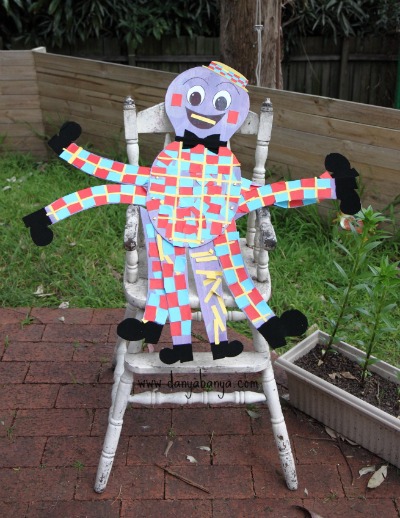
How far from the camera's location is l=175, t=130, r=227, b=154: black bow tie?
226 cm

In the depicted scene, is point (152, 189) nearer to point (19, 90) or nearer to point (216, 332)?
point (216, 332)

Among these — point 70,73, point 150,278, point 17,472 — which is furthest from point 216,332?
point 70,73

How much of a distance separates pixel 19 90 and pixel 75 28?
1.36m

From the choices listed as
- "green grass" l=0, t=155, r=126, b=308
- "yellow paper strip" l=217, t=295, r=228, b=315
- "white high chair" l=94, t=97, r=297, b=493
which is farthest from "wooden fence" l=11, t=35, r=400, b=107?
"yellow paper strip" l=217, t=295, r=228, b=315

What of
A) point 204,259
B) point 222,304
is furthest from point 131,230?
point 222,304

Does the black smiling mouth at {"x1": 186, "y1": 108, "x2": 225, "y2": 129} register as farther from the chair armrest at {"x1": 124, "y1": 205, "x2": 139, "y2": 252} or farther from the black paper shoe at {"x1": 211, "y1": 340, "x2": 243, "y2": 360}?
the black paper shoe at {"x1": 211, "y1": 340, "x2": 243, "y2": 360}

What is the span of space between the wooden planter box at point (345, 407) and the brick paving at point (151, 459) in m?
0.05

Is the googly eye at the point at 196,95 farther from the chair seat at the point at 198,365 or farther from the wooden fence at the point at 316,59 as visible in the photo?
the wooden fence at the point at 316,59

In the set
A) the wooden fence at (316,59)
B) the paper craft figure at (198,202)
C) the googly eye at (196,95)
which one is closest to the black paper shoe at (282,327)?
the paper craft figure at (198,202)

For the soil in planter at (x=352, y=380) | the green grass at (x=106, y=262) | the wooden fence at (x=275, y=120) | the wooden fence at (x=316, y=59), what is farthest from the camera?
the wooden fence at (x=316, y=59)

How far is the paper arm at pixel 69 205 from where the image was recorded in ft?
6.86

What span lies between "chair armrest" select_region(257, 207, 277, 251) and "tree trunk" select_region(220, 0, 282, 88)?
212 centimetres

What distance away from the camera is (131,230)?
81.1 inches

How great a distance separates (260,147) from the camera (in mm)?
2293
